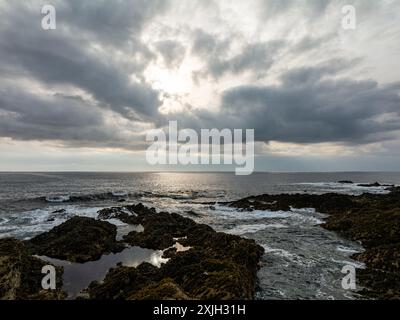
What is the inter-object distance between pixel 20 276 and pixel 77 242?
A: 929 centimetres

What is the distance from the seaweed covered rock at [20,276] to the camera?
498 inches

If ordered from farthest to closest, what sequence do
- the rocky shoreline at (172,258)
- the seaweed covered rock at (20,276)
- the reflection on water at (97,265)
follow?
the reflection on water at (97,265) → the rocky shoreline at (172,258) → the seaweed covered rock at (20,276)

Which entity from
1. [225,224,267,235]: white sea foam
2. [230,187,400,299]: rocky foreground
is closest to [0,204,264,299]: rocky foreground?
[225,224,267,235]: white sea foam

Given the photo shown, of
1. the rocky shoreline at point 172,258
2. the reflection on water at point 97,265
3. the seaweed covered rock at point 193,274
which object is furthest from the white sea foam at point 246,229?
the reflection on water at point 97,265

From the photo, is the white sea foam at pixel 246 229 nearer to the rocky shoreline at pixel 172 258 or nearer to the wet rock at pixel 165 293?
the rocky shoreline at pixel 172 258

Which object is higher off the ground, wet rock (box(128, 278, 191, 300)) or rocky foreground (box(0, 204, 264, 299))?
wet rock (box(128, 278, 191, 300))

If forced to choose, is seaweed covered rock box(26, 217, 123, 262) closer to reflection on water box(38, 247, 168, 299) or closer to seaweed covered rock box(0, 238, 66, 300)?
reflection on water box(38, 247, 168, 299)

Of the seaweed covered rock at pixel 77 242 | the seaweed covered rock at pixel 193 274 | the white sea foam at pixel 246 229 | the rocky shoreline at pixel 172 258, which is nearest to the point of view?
the seaweed covered rock at pixel 193 274

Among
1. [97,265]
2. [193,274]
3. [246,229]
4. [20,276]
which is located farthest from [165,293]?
[246,229]

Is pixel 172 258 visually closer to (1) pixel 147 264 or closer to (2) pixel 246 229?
(1) pixel 147 264

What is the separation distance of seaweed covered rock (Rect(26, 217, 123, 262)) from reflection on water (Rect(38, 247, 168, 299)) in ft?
2.75

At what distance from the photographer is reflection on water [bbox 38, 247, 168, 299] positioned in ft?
55.7
